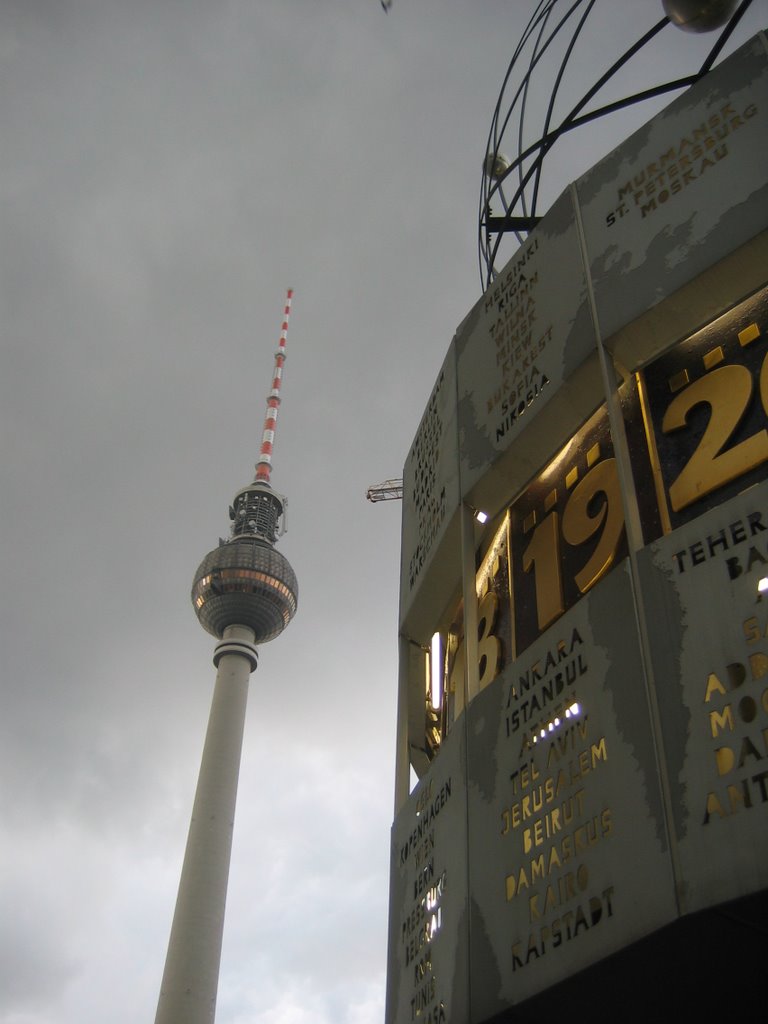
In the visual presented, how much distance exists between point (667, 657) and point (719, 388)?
114 inches

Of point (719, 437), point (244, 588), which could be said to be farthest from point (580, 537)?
point (244, 588)

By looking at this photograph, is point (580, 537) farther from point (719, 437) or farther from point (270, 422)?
point (270, 422)

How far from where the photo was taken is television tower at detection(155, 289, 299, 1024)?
240 ft

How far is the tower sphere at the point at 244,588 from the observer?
92688 millimetres

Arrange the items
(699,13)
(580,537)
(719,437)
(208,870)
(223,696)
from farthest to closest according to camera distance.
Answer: (223,696), (208,870), (580,537), (699,13), (719,437)

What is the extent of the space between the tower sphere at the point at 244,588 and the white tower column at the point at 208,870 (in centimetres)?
362

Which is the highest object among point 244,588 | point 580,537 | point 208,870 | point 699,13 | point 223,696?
point 244,588

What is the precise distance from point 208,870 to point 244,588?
26730 mm

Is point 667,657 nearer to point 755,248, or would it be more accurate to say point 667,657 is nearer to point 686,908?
point 686,908

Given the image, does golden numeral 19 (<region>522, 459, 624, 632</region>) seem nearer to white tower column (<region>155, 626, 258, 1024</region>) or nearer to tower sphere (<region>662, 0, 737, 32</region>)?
tower sphere (<region>662, 0, 737, 32</region>)

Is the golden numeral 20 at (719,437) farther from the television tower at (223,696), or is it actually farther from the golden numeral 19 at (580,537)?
the television tower at (223,696)

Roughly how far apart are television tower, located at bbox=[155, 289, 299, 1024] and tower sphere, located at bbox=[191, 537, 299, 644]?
0.10 metres

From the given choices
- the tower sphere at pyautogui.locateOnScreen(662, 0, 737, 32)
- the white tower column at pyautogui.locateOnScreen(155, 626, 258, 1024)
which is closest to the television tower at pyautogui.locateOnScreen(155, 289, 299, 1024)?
the white tower column at pyautogui.locateOnScreen(155, 626, 258, 1024)

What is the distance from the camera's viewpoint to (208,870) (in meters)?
76.4
